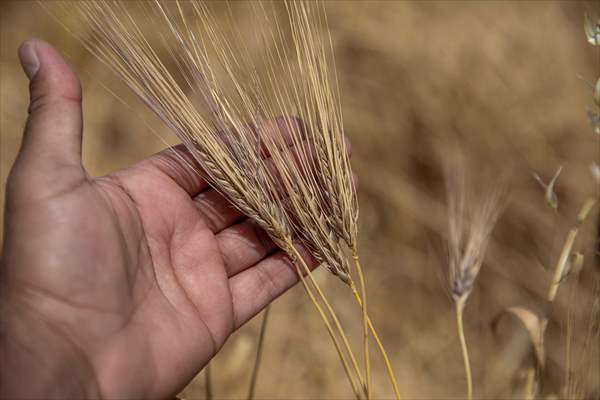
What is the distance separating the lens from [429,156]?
121cm

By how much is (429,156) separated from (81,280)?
0.79 m

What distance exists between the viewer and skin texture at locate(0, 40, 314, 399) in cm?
63

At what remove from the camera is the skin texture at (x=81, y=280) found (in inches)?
24.8

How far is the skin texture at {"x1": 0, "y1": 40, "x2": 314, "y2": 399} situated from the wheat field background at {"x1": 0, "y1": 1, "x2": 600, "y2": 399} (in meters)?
0.43

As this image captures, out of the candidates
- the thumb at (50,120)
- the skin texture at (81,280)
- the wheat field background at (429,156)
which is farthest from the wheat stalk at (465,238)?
the thumb at (50,120)

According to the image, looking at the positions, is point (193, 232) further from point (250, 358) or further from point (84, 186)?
point (250, 358)

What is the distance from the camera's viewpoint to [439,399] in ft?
4.00

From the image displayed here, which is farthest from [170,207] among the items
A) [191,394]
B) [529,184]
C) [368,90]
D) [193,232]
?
[529,184]

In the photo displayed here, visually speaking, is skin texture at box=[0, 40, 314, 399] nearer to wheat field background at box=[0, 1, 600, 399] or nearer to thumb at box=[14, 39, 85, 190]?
thumb at box=[14, 39, 85, 190]

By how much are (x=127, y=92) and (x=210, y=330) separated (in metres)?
0.73

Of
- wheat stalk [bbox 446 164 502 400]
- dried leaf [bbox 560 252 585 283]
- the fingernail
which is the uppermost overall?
the fingernail

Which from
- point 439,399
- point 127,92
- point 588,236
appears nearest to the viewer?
point 588,236

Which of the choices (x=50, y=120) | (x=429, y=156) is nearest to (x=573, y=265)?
(x=429, y=156)

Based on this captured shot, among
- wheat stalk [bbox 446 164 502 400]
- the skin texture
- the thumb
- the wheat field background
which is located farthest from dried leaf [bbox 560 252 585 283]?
the thumb
